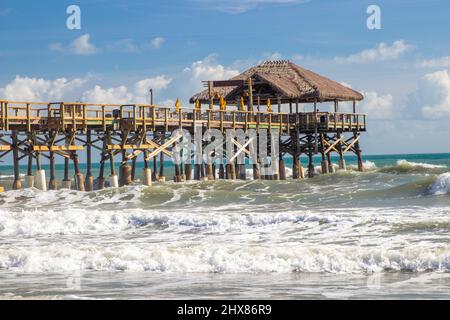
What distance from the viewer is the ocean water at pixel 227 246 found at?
14430mm

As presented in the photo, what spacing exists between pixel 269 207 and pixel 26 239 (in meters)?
9.09

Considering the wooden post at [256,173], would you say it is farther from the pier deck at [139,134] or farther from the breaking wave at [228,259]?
the breaking wave at [228,259]

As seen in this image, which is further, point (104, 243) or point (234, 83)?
point (234, 83)

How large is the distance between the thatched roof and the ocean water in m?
15.7

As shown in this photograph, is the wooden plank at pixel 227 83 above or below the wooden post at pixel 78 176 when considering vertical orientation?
above

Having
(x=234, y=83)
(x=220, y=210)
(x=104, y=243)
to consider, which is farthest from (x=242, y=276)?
(x=234, y=83)

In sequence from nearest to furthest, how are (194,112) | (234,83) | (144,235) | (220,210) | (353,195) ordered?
1. (144,235)
2. (220,210)
3. (353,195)
4. (194,112)
5. (234,83)

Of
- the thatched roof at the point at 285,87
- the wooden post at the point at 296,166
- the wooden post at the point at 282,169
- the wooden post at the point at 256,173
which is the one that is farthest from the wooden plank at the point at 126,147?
the wooden post at the point at 296,166

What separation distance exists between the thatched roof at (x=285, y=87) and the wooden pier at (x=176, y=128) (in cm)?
6

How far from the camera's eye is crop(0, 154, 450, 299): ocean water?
47.3 feet

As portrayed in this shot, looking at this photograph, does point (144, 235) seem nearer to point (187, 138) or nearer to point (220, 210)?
point (220, 210)

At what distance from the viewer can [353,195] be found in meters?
31.4

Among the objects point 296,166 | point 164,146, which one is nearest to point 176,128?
point 164,146

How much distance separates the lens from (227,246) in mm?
18328
